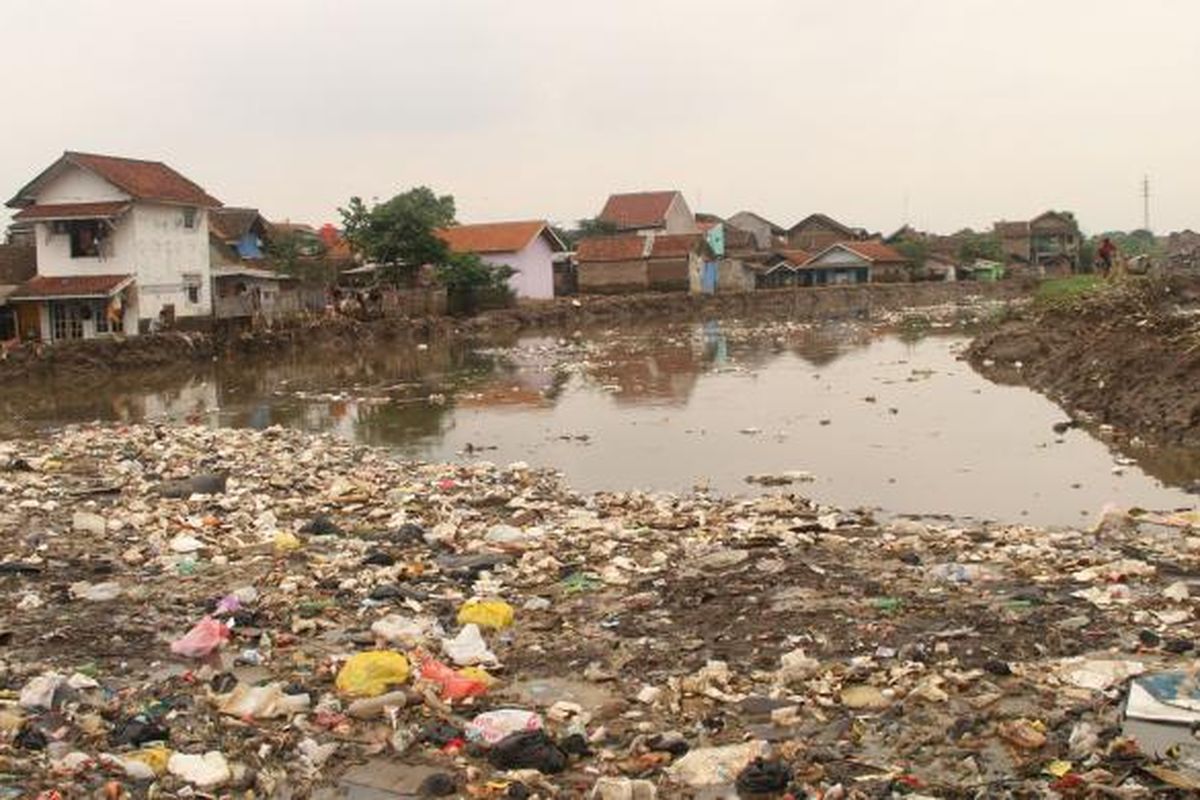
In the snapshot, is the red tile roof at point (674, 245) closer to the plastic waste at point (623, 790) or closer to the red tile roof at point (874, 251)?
the red tile roof at point (874, 251)

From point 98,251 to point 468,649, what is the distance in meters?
28.3

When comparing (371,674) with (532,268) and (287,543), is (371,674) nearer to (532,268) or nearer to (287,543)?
(287,543)

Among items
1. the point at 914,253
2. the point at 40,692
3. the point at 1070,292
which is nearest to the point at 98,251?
the point at 1070,292

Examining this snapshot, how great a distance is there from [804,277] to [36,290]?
132 ft

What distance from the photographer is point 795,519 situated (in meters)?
8.76

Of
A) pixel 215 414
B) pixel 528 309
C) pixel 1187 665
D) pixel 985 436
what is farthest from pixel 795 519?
pixel 528 309

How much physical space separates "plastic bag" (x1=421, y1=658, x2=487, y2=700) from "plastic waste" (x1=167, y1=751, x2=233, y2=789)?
39.8 inches

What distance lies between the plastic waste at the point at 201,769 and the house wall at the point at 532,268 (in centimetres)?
4335

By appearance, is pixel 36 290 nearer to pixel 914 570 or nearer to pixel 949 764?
pixel 914 570

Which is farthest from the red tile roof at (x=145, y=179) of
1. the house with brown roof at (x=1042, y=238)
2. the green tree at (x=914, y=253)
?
the house with brown roof at (x=1042, y=238)

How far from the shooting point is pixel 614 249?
5159 centimetres

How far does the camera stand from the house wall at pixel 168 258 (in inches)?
1207

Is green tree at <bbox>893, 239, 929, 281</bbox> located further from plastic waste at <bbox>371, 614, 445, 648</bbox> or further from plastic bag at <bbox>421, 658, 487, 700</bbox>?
plastic bag at <bbox>421, 658, 487, 700</bbox>

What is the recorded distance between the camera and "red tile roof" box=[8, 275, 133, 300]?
28734mm
